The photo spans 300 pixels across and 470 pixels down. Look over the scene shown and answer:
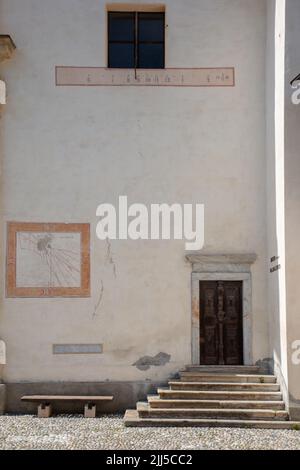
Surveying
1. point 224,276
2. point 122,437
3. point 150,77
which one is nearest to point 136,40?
point 150,77

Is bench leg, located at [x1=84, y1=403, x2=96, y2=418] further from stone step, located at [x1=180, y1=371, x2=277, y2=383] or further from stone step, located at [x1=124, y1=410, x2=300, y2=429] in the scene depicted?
stone step, located at [x1=180, y1=371, x2=277, y2=383]

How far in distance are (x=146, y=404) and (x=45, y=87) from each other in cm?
524

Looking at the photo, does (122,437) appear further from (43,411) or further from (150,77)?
(150,77)

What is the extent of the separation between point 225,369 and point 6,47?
6108 mm

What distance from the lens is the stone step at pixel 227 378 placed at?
10.2m

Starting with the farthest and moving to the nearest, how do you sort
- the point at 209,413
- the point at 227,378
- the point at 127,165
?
1. the point at 127,165
2. the point at 227,378
3. the point at 209,413

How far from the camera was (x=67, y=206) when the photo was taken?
34.9 feet

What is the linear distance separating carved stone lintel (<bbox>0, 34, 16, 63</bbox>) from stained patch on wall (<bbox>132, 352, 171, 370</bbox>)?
17.3 ft

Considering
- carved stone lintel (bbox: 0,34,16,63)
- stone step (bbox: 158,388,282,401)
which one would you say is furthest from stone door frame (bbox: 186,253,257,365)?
carved stone lintel (bbox: 0,34,16,63)

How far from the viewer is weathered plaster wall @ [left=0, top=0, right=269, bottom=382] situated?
10.5 m

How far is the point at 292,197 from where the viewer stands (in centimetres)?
960

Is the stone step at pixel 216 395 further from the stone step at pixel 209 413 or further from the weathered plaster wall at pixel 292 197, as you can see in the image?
the weathered plaster wall at pixel 292 197
